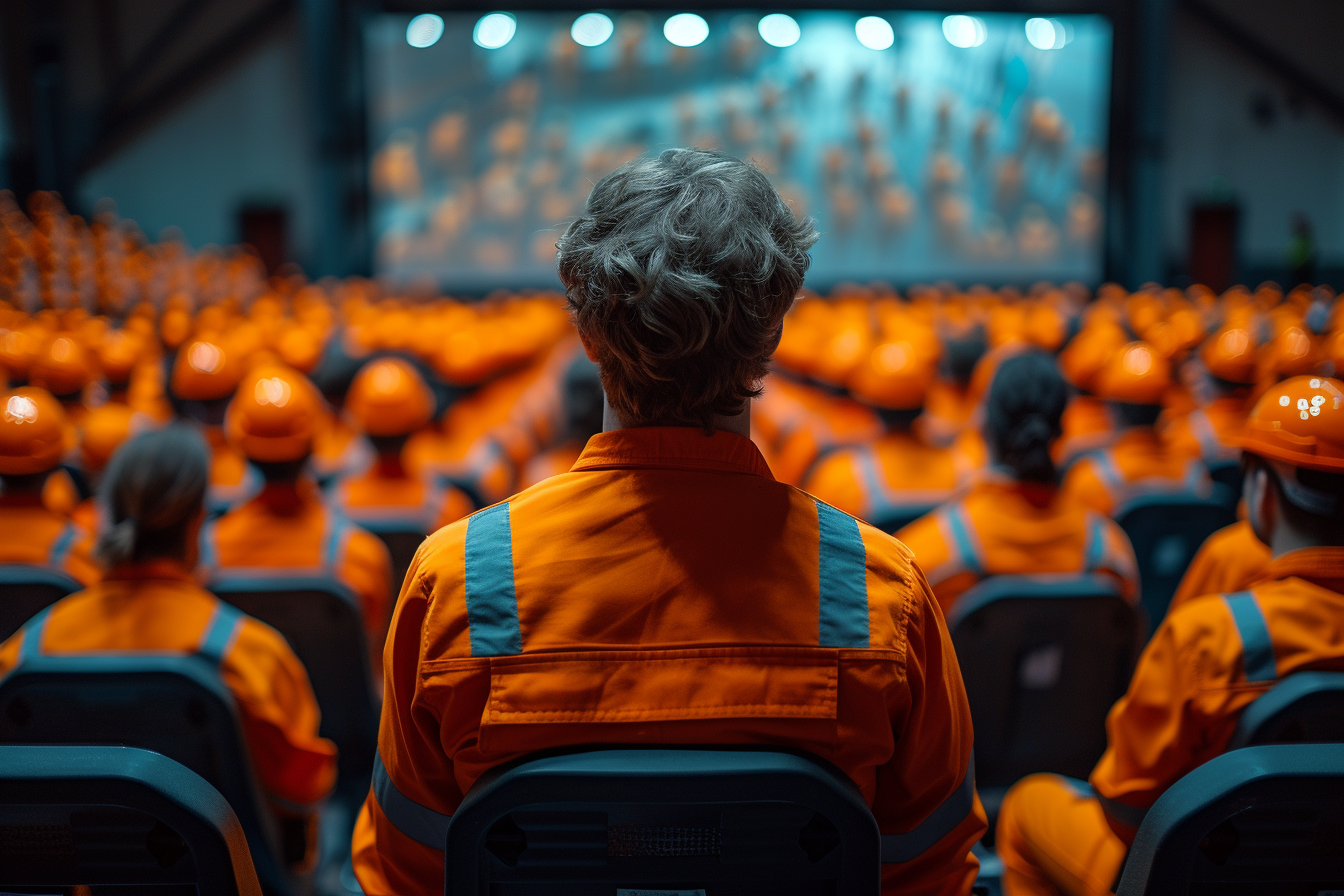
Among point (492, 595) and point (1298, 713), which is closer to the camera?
point (492, 595)

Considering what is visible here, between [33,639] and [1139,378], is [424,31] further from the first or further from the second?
[33,639]

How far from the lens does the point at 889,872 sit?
1015mm

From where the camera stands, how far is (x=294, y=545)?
7.86ft

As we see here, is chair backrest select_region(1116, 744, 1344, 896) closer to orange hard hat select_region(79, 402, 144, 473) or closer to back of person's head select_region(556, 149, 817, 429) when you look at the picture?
back of person's head select_region(556, 149, 817, 429)

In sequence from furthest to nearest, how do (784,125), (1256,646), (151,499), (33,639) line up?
(784,125), (151,499), (33,639), (1256,646)

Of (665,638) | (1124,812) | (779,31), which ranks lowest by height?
(1124,812)

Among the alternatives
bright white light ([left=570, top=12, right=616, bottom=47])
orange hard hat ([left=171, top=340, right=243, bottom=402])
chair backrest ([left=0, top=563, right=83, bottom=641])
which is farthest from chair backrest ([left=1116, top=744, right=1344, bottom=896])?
bright white light ([left=570, top=12, right=616, bottom=47])

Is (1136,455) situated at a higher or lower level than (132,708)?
higher

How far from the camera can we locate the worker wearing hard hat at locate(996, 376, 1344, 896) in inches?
52.2

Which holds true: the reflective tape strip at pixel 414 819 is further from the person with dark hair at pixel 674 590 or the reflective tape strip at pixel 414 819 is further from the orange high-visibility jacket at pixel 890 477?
the orange high-visibility jacket at pixel 890 477

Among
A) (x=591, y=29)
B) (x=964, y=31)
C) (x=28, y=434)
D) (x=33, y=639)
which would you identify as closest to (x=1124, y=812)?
(x=33, y=639)

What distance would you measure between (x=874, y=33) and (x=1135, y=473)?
12.6 m

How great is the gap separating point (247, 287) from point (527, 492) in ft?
37.7

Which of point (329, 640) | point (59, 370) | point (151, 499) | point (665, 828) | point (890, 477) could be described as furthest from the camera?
point (59, 370)
